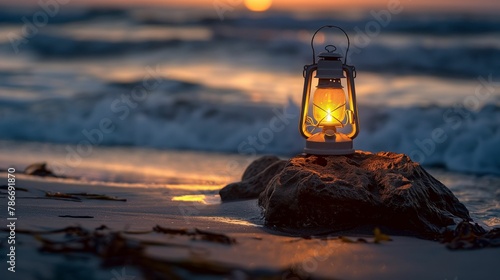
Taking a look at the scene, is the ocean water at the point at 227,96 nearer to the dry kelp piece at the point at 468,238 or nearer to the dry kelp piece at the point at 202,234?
the dry kelp piece at the point at 468,238

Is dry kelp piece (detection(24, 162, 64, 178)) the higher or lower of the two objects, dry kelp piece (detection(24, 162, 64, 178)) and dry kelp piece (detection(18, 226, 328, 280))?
the higher

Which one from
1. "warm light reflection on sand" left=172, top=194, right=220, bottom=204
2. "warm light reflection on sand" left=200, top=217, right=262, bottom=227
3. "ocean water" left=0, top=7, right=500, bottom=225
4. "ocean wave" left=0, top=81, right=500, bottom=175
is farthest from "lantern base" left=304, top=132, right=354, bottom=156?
"ocean wave" left=0, top=81, right=500, bottom=175

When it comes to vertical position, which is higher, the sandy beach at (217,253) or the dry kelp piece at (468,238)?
the dry kelp piece at (468,238)

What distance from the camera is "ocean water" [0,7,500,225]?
947 cm

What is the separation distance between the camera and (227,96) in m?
13.8

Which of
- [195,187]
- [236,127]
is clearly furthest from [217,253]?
[236,127]

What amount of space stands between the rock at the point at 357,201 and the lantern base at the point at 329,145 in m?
0.16

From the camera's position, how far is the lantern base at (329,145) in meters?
5.23

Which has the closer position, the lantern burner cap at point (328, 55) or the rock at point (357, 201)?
the rock at point (357, 201)

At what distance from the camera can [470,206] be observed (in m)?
6.48

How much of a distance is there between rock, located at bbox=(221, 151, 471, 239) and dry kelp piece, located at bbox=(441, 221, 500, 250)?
19 centimetres

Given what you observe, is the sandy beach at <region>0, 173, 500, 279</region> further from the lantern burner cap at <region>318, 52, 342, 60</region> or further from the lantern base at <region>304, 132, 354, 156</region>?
the lantern burner cap at <region>318, 52, 342, 60</region>

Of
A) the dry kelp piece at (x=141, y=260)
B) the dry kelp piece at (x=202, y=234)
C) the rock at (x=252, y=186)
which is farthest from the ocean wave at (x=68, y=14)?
the dry kelp piece at (x=141, y=260)

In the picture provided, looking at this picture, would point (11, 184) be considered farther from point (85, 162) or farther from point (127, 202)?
point (85, 162)
